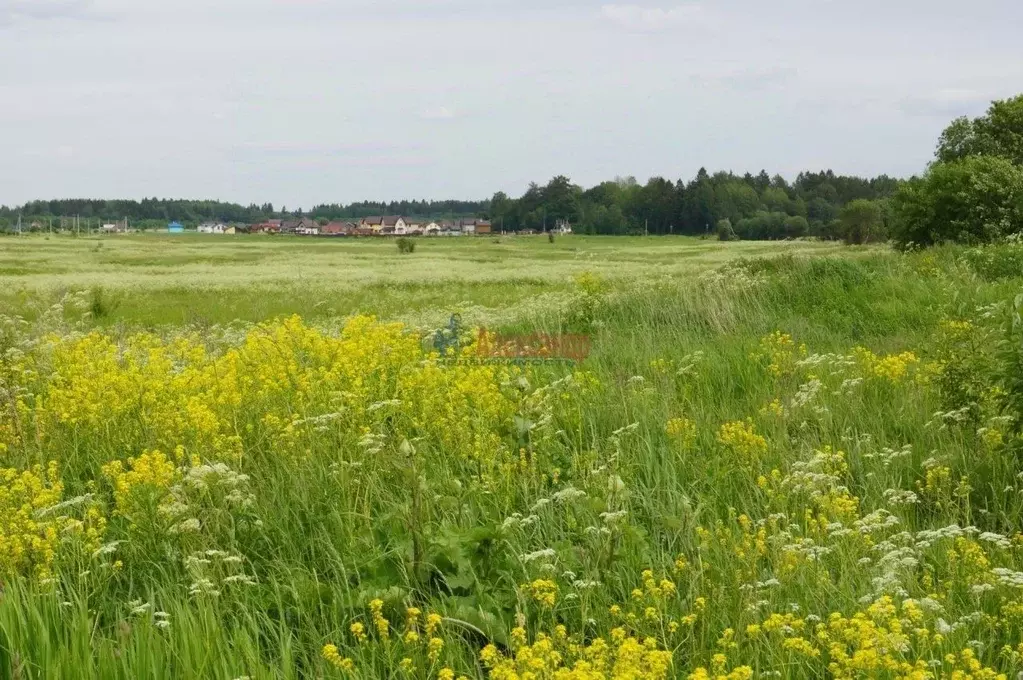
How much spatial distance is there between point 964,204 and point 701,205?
71939 mm

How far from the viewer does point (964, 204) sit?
2911cm

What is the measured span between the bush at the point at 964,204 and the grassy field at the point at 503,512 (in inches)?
917

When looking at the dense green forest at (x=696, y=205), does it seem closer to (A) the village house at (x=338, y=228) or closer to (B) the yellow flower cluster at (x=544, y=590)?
(A) the village house at (x=338, y=228)

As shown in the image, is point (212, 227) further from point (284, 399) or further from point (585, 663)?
point (585, 663)

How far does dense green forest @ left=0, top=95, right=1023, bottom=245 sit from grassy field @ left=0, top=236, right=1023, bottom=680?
2372 cm

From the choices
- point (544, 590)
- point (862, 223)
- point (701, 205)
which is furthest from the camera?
point (701, 205)

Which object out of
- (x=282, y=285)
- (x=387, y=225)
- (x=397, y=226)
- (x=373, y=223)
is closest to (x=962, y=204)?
(x=282, y=285)

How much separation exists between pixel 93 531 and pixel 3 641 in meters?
0.70

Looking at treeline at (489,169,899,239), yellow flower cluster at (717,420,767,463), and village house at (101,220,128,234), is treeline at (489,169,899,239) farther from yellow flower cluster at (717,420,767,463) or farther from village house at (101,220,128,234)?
yellow flower cluster at (717,420,767,463)

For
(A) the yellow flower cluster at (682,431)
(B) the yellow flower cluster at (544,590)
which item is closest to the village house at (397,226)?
(A) the yellow flower cluster at (682,431)

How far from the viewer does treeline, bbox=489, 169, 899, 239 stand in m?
94.4

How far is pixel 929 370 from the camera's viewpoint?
6.00m

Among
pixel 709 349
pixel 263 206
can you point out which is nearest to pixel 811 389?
pixel 709 349

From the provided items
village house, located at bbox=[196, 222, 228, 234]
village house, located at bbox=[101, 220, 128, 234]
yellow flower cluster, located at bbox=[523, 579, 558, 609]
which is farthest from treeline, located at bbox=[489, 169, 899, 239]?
yellow flower cluster, located at bbox=[523, 579, 558, 609]
